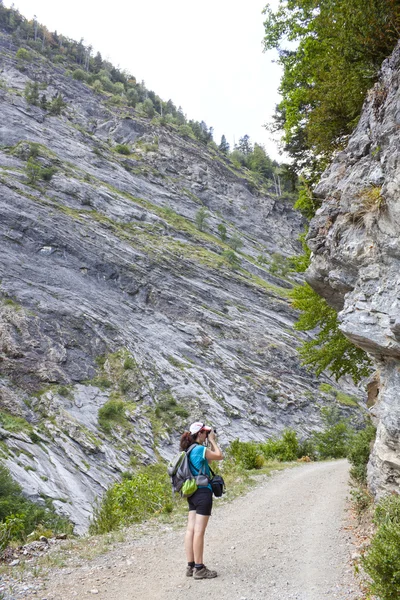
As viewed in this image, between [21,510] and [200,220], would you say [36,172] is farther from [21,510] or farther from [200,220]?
[21,510]

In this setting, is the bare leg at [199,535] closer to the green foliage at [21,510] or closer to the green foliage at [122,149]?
the green foliage at [21,510]

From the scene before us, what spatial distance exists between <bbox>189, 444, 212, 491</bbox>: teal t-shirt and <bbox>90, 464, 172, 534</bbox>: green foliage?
481 cm

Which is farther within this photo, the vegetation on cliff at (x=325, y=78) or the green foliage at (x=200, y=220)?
the green foliage at (x=200, y=220)

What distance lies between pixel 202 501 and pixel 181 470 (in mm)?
471

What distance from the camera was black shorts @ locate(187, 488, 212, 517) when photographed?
5.30 m

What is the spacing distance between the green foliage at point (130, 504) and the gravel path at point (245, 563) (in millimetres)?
1584

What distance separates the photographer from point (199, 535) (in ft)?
17.3

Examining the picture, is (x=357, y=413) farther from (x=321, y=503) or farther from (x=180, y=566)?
(x=180, y=566)

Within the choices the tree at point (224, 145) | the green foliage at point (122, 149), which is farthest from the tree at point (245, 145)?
the green foliage at point (122, 149)

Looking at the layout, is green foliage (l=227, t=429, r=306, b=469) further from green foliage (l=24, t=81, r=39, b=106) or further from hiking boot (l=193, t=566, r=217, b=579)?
green foliage (l=24, t=81, r=39, b=106)

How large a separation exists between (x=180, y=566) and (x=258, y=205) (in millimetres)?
87338

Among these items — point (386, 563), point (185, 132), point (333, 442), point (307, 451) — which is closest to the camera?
point (386, 563)

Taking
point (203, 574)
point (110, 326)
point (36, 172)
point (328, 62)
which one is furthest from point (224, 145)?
point (203, 574)

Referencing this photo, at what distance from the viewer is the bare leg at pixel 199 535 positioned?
17.2 feet
